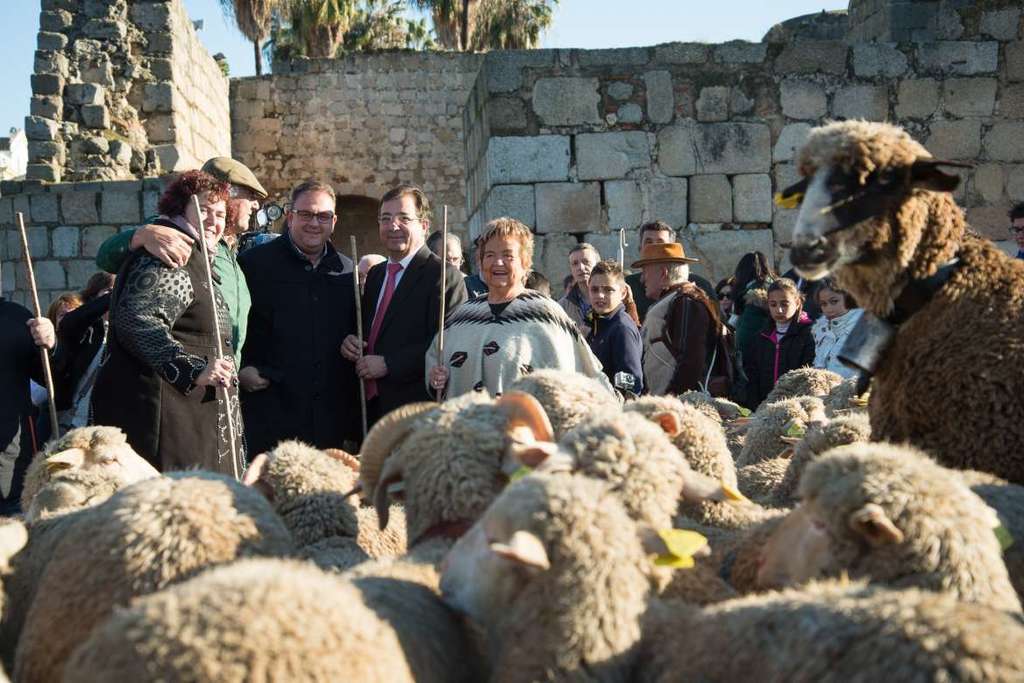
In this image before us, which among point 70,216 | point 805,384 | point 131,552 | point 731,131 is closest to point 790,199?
point 131,552

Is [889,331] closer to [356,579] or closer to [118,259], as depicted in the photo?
[356,579]

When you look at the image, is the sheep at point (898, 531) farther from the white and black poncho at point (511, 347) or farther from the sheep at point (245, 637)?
the white and black poncho at point (511, 347)

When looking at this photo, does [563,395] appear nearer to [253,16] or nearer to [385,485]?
[385,485]

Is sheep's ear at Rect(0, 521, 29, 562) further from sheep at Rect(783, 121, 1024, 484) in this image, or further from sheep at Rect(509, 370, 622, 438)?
sheep at Rect(783, 121, 1024, 484)

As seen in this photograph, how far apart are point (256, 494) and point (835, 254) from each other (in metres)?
1.59

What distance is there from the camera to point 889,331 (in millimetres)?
2828

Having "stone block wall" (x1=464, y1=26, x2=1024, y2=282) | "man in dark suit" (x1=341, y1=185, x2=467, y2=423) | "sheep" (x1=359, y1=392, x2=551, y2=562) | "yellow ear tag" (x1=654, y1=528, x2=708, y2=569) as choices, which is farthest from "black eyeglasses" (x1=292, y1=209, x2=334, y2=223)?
"stone block wall" (x1=464, y1=26, x2=1024, y2=282)

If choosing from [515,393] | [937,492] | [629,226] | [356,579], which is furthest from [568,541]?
[629,226]

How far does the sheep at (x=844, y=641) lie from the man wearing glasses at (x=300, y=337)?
9.85 ft

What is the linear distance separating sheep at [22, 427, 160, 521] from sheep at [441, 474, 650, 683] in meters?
1.56

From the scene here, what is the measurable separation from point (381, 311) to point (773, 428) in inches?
73.1

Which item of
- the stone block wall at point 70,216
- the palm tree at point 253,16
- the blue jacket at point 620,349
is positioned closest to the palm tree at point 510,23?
the palm tree at point 253,16

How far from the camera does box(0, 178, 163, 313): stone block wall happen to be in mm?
12477

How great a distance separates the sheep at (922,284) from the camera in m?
2.69
